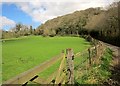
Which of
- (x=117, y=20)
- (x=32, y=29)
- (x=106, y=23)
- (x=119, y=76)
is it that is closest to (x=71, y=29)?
(x=32, y=29)

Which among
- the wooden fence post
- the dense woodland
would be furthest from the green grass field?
the dense woodland

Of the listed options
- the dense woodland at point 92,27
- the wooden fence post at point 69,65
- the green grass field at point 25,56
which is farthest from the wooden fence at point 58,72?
the dense woodland at point 92,27

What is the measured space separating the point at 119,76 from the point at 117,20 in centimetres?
3978

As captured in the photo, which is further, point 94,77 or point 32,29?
point 32,29

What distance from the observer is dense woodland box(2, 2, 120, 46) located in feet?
163

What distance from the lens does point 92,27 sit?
96.4 m

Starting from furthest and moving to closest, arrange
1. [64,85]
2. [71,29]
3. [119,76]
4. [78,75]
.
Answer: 1. [71,29]
2. [119,76]
3. [78,75]
4. [64,85]

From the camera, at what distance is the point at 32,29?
187 metres

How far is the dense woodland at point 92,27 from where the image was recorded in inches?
1951

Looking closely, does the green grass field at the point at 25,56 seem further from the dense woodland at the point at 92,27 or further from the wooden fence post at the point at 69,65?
the dense woodland at the point at 92,27

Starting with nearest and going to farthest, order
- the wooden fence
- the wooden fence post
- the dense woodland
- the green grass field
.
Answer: the wooden fence → the wooden fence post → the green grass field → the dense woodland

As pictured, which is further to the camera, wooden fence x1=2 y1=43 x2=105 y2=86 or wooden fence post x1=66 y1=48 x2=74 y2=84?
wooden fence post x1=66 y1=48 x2=74 y2=84

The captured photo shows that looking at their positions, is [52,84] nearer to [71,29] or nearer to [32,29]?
[71,29]

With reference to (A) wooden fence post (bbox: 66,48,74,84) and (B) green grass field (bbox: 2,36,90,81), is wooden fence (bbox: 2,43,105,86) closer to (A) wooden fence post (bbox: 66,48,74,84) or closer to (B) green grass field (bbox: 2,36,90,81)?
(A) wooden fence post (bbox: 66,48,74,84)
